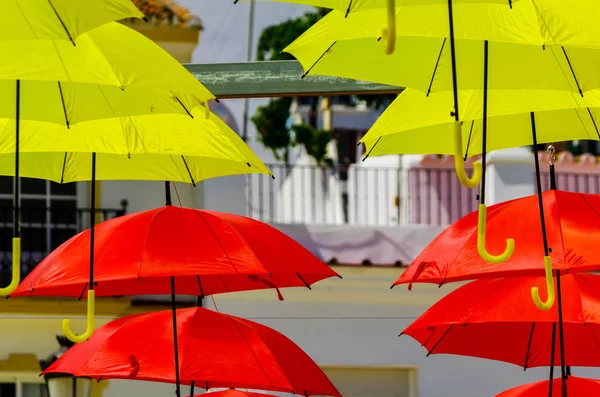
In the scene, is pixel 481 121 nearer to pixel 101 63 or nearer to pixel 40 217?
pixel 101 63

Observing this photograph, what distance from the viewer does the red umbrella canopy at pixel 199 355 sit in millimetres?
8320

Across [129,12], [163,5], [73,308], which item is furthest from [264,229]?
[163,5]

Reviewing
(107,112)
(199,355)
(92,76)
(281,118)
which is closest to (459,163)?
(92,76)

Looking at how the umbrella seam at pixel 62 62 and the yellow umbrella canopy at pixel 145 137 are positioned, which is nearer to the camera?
the umbrella seam at pixel 62 62

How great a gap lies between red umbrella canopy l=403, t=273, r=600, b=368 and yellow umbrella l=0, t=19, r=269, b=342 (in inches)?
53.9

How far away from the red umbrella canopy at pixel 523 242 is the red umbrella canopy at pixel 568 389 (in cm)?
77

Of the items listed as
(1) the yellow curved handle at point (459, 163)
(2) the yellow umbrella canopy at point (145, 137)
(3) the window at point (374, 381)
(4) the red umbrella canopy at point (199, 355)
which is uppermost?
(2) the yellow umbrella canopy at point (145, 137)

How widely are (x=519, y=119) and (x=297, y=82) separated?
1.51 m

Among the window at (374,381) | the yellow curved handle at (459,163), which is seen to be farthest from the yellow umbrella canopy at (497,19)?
the window at (374,381)

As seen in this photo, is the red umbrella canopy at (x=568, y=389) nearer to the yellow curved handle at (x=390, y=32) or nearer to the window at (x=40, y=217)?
the yellow curved handle at (x=390, y=32)

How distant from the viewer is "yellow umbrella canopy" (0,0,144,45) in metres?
6.29

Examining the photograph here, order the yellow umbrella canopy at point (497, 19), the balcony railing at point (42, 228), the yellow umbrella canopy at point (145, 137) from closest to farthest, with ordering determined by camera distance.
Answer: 1. the yellow umbrella canopy at point (497, 19)
2. the yellow umbrella canopy at point (145, 137)
3. the balcony railing at point (42, 228)

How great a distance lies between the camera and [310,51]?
746cm

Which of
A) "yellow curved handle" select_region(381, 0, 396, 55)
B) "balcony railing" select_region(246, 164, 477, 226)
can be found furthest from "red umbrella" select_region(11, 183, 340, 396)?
"balcony railing" select_region(246, 164, 477, 226)
